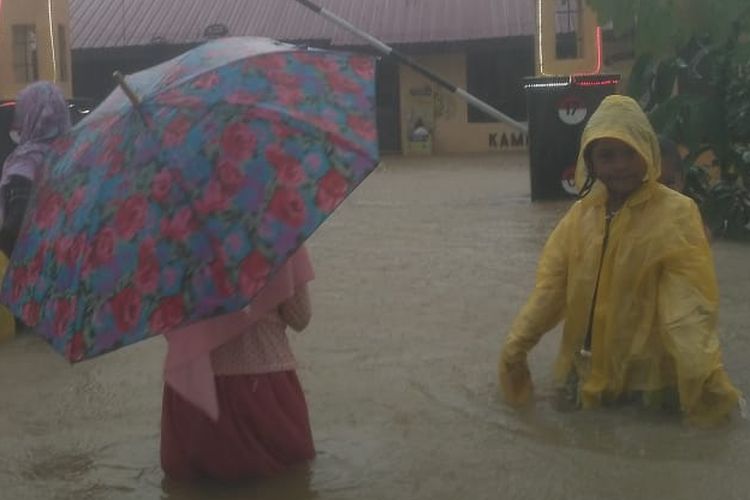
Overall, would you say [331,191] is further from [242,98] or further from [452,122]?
[452,122]

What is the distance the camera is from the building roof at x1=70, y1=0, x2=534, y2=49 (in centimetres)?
2434

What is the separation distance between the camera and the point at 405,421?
16.9 ft

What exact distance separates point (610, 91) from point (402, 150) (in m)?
12.5

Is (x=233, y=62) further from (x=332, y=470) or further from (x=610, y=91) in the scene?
(x=610, y=91)

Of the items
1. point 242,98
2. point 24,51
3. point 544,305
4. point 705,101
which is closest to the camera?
point 242,98

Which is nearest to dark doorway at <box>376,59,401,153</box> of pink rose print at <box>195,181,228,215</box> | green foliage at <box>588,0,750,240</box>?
green foliage at <box>588,0,750,240</box>

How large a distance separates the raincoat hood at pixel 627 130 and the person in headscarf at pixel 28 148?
2730 millimetres

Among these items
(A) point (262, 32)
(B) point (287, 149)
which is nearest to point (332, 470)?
(B) point (287, 149)

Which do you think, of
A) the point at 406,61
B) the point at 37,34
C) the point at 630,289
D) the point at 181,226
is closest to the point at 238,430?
the point at 181,226

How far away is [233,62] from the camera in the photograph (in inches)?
157

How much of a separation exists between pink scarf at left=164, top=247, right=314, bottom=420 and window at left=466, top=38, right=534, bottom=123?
2075 centimetres

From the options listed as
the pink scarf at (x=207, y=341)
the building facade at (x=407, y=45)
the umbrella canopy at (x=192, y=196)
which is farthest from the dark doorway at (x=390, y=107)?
the umbrella canopy at (x=192, y=196)

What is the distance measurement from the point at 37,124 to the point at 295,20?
63.3ft

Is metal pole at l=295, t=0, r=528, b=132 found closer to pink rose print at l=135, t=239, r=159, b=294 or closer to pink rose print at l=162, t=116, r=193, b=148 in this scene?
pink rose print at l=162, t=116, r=193, b=148
